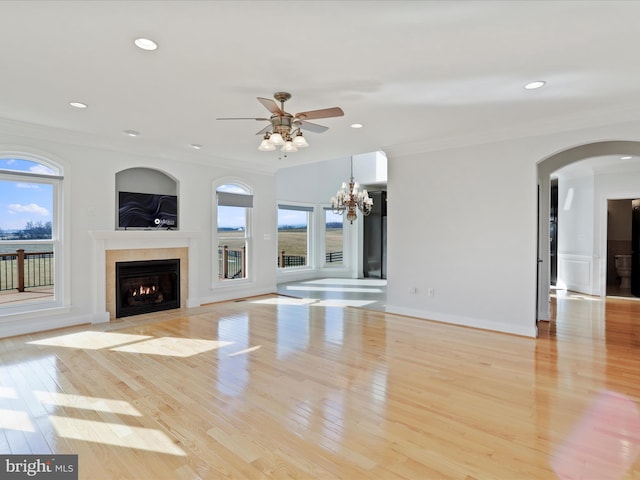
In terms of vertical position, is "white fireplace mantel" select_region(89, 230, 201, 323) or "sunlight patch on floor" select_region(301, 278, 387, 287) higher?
"white fireplace mantel" select_region(89, 230, 201, 323)

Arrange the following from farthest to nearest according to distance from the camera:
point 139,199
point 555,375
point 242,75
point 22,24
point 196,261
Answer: point 196,261 → point 139,199 → point 555,375 → point 242,75 → point 22,24

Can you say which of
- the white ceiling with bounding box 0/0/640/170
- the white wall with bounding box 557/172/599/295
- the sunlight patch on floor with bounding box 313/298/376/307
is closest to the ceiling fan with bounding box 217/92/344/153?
the white ceiling with bounding box 0/0/640/170

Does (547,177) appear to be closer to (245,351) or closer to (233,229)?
(245,351)

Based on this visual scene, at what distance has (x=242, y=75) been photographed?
3.14 metres

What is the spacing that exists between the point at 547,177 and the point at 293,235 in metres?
6.38

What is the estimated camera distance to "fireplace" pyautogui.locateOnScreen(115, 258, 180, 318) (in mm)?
5828

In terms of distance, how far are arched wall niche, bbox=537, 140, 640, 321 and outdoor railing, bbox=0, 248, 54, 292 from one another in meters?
8.03

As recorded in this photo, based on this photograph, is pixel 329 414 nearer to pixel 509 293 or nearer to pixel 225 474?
pixel 225 474

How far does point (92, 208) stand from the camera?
→ 5398 mm

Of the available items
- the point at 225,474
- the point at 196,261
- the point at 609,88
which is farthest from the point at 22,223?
the point at 609,88

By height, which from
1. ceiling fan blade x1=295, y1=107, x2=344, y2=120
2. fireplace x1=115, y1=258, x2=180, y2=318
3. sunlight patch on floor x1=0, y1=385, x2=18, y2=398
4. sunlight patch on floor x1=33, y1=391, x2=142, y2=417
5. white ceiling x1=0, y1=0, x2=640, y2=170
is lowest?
sunlight patch on floor x1=33, y1=391, x2=142, y2=417

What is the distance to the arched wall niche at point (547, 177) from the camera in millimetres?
4949

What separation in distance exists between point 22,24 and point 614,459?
186 inches

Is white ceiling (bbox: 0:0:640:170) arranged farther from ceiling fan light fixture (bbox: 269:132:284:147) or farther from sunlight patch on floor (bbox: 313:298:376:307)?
sunlight patch on floor (bbox: 313:298:376:307)
